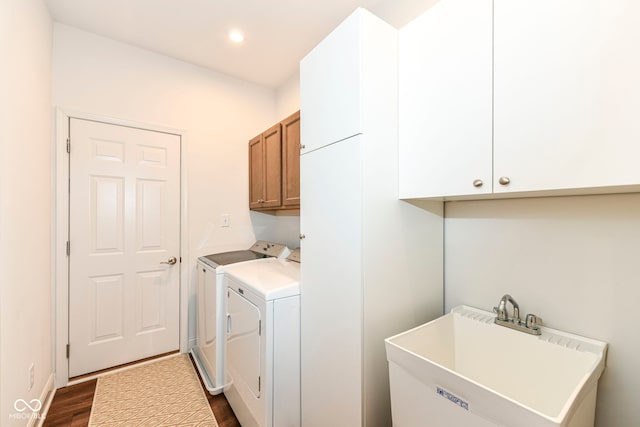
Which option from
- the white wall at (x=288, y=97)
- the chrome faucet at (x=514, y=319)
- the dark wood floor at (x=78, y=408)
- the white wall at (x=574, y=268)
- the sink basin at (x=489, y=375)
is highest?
the white wall at (x=288, y=97)

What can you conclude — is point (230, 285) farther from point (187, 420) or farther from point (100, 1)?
point (100, 1)

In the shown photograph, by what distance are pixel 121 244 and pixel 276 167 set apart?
1.50m

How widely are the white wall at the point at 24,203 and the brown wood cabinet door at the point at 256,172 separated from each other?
1.56 metres

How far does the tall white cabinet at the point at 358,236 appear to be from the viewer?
120 centimetres

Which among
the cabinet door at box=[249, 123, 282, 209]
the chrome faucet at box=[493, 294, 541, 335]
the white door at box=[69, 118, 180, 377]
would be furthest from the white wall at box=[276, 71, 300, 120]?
the chrome faucet at box=[493, 294, 541, 335]

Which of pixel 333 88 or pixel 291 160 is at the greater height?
pixel 333 88

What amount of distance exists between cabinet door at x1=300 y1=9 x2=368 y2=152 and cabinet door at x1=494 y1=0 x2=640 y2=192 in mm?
547

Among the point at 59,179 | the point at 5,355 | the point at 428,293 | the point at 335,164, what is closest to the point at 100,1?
the point at 59,179

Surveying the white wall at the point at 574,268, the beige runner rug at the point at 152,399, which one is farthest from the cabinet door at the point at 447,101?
the beige runner rug at the point at 152,399

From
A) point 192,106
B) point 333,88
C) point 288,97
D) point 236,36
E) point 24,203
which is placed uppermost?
point 236,36

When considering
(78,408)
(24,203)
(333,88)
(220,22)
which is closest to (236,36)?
(220,22)

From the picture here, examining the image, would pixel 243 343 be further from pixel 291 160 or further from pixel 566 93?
pixel 566 93

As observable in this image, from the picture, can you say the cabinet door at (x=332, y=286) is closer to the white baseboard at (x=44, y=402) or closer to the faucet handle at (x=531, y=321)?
the faucet handle at (x=531, y=321)

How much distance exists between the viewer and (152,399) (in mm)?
1960
